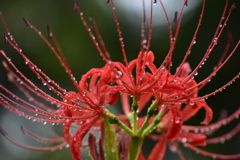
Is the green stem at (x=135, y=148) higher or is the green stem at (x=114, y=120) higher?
the green stem at (x=114, y=120)

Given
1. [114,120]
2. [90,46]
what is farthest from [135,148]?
[90,46]

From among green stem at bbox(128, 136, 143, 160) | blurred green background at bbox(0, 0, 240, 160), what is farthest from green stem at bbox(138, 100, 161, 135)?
blurred green background at bbox(0, 0, 240, 160)

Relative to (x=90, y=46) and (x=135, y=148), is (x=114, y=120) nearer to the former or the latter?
(x=135, y=148)

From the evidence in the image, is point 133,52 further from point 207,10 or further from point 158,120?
→ point 158,120

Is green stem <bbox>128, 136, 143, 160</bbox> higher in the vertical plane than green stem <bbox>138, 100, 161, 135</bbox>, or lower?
lower

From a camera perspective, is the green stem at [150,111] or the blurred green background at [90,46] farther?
the blurred green background at [90,46]

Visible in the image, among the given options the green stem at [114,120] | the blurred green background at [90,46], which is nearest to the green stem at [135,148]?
the green stem at [114,120]

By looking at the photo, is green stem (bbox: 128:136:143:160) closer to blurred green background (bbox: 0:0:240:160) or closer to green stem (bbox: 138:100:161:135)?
green stem (bbox: 138:100:161:135)

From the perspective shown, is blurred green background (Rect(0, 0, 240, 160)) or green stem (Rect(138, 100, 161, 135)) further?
blurred green background (Rect(0, 0, 240, 160))

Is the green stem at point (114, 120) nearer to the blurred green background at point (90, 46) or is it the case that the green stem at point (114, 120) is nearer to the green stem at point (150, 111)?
the green stem at point (150, 111)
